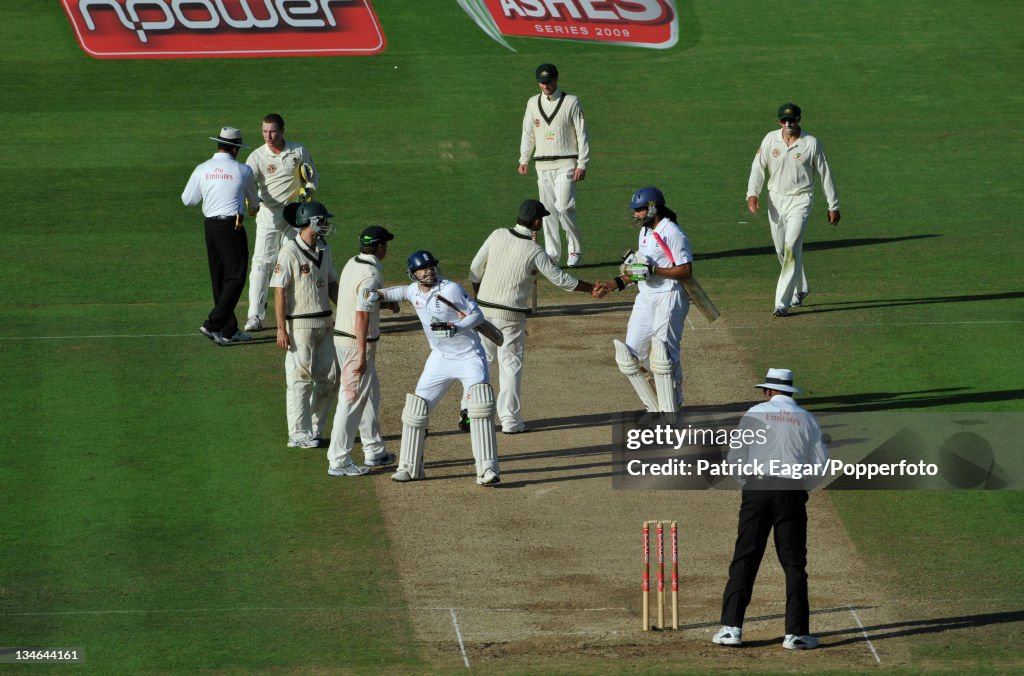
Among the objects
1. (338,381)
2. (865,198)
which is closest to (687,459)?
(338,381)

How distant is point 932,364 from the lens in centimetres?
1869

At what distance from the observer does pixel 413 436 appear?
15125 mm

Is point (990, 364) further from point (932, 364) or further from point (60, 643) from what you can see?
point (60, 643)

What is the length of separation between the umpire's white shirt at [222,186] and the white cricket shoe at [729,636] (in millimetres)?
9090

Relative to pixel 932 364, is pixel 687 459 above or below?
below

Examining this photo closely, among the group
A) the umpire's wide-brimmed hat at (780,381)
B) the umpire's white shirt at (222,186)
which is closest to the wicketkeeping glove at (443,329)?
the umpire's wide-brimmed hat at (780,381)

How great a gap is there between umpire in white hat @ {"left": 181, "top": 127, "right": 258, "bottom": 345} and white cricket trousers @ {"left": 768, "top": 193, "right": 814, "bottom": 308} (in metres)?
6.01

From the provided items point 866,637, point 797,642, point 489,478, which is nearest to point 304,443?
point 489,478

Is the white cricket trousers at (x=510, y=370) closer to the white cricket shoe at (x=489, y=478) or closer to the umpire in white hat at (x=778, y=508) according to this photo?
the white cricket shoe at (x=489, y=478)

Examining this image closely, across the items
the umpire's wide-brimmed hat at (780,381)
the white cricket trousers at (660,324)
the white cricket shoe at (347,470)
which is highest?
the white cricket trousers at (660,324)

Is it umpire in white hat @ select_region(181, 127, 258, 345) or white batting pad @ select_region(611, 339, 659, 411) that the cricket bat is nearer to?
white batting pad @ select_region(611, 339, 659, 411)

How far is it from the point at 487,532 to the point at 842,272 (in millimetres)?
9616

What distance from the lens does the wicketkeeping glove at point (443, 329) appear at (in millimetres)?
14945

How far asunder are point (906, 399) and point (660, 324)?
9.36ft
